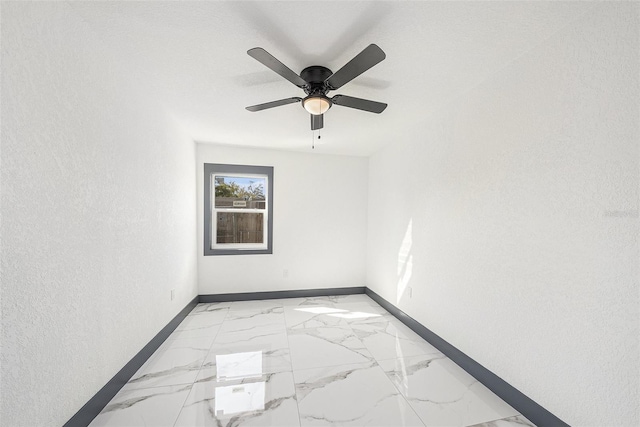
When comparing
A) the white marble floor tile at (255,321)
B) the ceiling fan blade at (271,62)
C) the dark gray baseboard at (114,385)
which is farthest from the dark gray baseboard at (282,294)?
the ceiling fan blade at (271,62)

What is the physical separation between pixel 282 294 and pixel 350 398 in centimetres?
234

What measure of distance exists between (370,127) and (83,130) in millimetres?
2522

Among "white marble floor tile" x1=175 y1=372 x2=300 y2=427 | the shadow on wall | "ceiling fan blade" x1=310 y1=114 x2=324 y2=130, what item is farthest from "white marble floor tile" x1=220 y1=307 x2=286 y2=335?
"ceiling fan blade" x1=310 y1=114 x2=324 y2=130

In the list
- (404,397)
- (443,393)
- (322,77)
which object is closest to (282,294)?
(404,397)

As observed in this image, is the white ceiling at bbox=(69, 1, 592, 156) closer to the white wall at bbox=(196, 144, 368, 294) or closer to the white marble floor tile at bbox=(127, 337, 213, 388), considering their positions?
the white wall at bbox=(196, 144, 368, 294)

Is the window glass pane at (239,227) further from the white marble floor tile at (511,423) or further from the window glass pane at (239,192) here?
the white marble floor tile at (511,423)

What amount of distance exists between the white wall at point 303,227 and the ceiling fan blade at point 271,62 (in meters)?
2.36

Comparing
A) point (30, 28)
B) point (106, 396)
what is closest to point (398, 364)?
point (106, 396)

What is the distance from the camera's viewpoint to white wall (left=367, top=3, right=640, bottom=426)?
1215 mm

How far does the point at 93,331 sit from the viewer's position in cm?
154

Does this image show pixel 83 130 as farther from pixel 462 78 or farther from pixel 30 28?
pixel 462 78

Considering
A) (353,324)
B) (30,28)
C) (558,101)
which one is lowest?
(353,324)

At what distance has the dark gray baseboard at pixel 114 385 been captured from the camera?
4.75 feet

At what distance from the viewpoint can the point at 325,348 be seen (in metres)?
2.45
